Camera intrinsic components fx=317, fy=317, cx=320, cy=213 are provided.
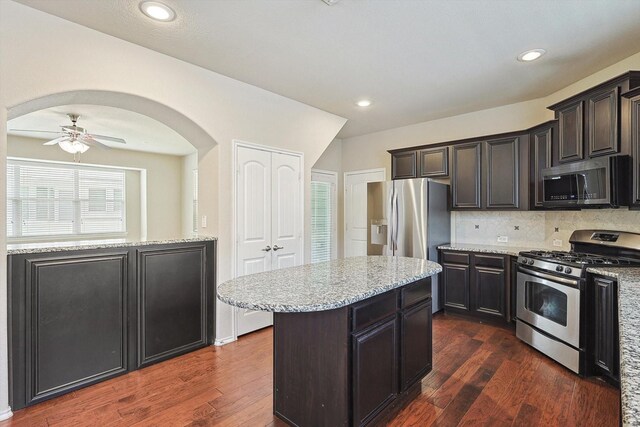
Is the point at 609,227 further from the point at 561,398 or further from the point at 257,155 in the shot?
the point at 257,155

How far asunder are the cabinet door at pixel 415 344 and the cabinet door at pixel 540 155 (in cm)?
215

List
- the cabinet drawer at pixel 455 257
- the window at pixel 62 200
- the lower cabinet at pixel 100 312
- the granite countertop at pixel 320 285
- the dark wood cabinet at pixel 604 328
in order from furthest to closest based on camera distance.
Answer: the window at pixel 62 200
the cabinet drawer at pixel 455 257
the dark wood cabinet at pixel 604 328
the lower cabinet at pixel 100 312
the granite countertop at pixel 320 285

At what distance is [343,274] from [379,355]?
22.0 inches

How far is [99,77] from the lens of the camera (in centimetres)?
248

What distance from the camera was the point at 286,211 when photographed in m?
3.97

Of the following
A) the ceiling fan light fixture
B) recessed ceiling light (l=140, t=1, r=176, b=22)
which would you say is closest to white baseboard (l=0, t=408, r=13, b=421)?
recessed ceiling light (l=140, t=1, r=176, b=22)

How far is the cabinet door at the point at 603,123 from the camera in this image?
2.64 m

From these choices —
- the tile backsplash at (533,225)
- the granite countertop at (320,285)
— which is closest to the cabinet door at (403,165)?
the tile backsplash at (533,225)

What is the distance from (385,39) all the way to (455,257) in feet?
9.07

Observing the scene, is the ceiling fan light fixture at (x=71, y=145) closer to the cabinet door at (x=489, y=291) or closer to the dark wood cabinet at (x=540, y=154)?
the cabinet door at (x=489, y=291)

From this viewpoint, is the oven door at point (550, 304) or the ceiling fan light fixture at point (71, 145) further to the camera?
the ceiling fan light fixture at point (71, 145)

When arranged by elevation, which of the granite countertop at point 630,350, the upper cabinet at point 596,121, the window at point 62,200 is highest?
the upper cabinet at point 596,121

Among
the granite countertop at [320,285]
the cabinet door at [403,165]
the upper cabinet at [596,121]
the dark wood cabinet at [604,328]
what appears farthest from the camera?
the cabinet door at [403,165]

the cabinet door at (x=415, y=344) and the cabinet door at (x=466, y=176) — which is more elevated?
the cabinet door at (x=466, y=176)
